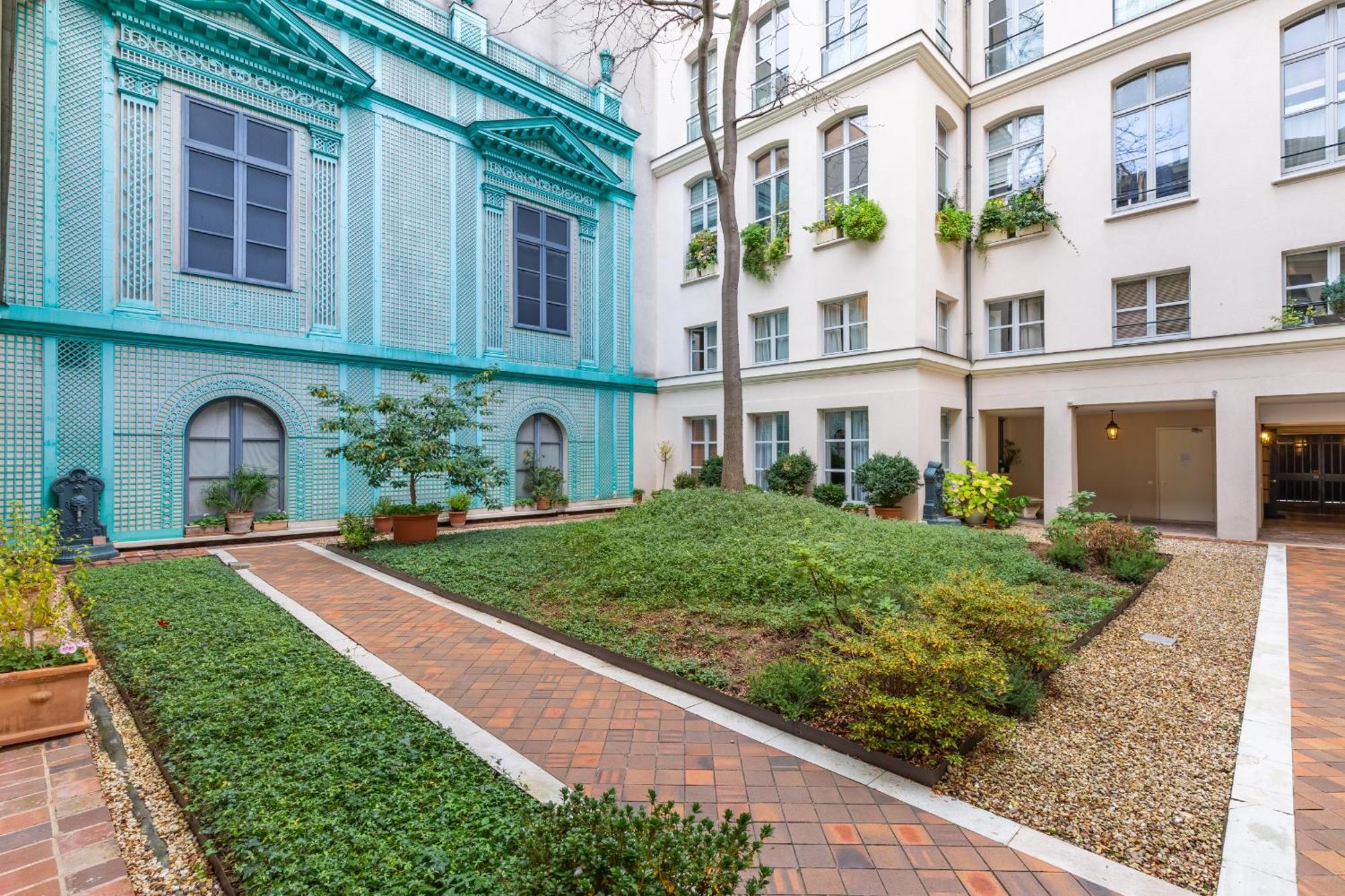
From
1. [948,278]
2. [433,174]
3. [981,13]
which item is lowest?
[948,278]

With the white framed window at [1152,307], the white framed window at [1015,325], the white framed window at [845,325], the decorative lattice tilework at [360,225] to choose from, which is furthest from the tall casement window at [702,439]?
the white framed window at [1152,307]

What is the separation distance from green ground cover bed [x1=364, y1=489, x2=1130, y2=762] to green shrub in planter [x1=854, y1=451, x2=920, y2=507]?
9.36 feet

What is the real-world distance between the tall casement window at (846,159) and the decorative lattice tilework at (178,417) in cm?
1181

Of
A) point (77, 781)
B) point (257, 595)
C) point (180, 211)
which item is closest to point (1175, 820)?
point (77, 781)

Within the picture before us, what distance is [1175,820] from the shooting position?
262cm

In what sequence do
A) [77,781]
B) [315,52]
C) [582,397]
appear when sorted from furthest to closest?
[582,397]
[315,52]
[77,781]

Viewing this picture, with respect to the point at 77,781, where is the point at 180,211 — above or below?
above

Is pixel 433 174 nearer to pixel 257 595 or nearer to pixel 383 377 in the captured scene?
pixel 383 377

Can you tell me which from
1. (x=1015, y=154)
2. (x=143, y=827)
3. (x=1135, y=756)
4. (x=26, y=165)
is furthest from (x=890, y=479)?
(x=26, y=165)

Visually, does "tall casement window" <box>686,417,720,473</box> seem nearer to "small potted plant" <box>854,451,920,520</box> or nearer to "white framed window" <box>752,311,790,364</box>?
"white framed window" <box>752,311,790,364</box>

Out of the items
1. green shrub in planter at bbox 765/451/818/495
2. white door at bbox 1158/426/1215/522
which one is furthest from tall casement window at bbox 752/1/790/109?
white door at bbox 1158/426/1215/522

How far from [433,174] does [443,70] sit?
7.83 feet

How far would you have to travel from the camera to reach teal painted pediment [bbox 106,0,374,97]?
9.91 m

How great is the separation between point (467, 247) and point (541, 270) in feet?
6.55
